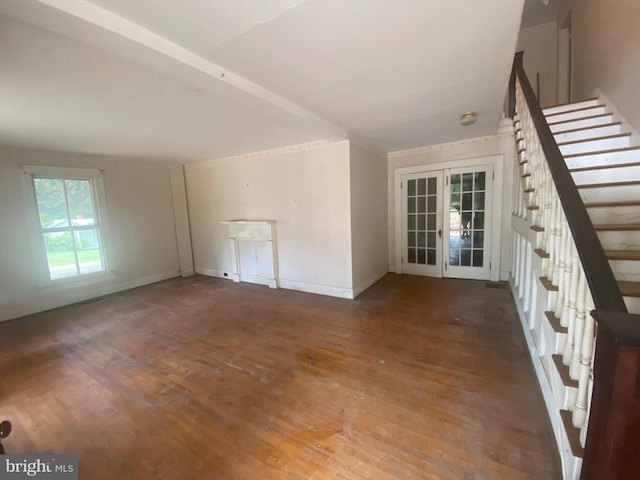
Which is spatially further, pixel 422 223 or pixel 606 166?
pixel 422 223

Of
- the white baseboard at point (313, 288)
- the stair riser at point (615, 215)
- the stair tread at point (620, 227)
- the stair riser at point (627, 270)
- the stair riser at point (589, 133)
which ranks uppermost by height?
the stair riser at point (589, 133)

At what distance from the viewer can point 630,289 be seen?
156 cm

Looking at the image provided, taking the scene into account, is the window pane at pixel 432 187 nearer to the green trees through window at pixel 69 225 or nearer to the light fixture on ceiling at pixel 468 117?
the light fixture on ceiling at pixel 468 117

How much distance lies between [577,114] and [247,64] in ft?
12.8

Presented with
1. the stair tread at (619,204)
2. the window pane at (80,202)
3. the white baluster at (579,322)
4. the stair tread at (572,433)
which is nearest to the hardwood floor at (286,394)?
the stair tread at (572,433)

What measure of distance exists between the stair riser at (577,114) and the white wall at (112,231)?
21.2 feet

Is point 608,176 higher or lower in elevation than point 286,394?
higher

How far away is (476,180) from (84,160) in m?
6.45

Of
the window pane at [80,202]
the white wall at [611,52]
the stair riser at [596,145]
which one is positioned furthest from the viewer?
the window pane at [80,202]

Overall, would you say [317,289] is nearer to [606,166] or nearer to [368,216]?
[368,216]

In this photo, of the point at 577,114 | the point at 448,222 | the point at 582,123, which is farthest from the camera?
the point at 448,222

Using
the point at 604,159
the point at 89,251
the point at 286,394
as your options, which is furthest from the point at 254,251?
the point at 604,159

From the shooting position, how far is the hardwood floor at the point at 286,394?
1.52m

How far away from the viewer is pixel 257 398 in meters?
2.03
